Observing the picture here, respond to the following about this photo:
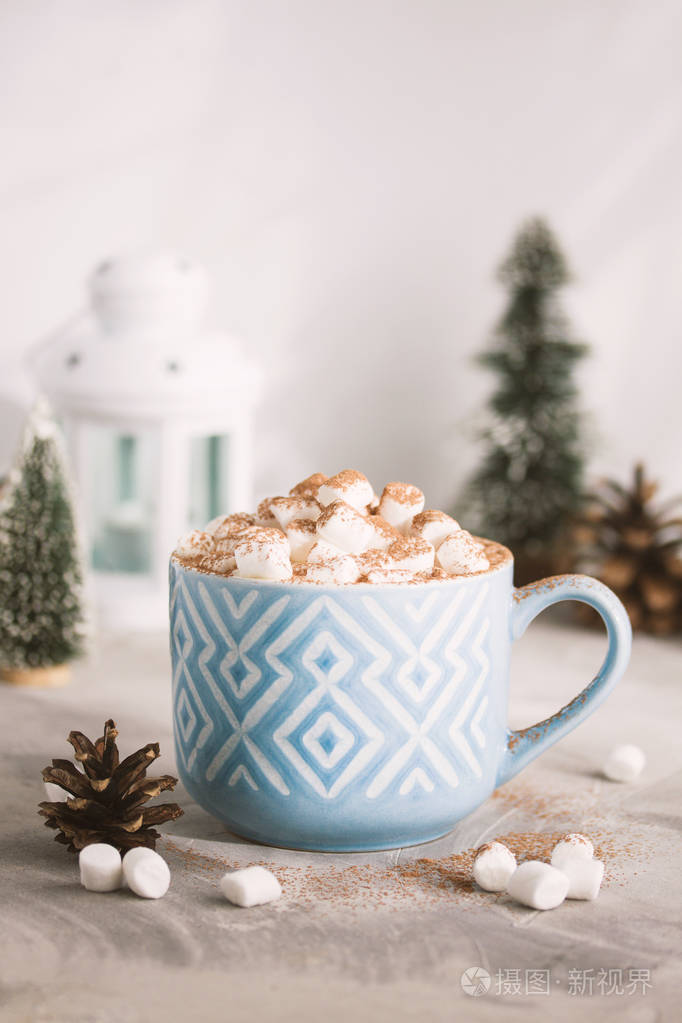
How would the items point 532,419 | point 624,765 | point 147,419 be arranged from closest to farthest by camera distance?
point 624,765 → point 147,419 → point 532,419

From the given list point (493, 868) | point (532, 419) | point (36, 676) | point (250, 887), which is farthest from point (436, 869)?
point (532, 419)

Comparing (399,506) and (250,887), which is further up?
(399,506)

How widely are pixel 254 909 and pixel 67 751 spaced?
17.6 inches

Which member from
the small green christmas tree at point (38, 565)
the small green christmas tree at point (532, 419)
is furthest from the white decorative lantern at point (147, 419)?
the small green christmas tree at point (532, 419)

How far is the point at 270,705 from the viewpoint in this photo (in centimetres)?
89

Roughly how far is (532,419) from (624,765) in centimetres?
95

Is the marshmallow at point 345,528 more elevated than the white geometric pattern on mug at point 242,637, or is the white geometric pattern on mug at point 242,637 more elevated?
the marshmallow at point 345,528

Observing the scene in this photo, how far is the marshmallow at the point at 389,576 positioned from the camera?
88 centimetres

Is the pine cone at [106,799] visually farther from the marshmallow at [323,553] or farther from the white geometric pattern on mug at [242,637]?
the marshmallow at [323,553]

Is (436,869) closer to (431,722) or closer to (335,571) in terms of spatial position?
(431,722)

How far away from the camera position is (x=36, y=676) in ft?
4.90

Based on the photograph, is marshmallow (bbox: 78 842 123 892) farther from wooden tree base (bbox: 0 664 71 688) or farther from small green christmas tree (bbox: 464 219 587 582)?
small green christmas tree (bbox: 464 219 587 582)

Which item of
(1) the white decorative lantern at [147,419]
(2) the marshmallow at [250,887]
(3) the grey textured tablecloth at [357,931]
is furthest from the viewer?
(1) the white decorative lantern at [147,419]

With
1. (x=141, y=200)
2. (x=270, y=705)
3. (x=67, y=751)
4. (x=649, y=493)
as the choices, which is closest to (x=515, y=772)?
(x=270, y=705)
